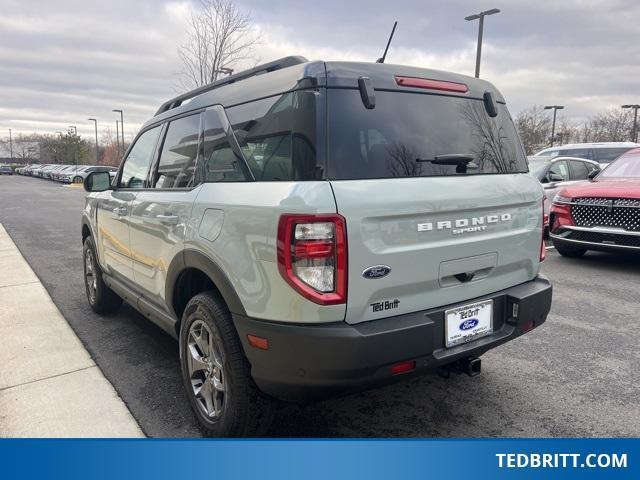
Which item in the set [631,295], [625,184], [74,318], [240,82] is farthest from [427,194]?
[625,184]

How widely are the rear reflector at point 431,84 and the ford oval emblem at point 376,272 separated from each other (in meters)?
0.99

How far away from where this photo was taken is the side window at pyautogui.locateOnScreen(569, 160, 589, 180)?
10.4 m

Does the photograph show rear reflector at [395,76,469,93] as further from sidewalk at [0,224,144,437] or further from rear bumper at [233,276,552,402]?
sidewalk at [0,224,144,437]

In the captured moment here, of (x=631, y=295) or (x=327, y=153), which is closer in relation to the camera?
(x=327, y=153)

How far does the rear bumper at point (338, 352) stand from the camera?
6.90 feet

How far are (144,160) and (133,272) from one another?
89 cm

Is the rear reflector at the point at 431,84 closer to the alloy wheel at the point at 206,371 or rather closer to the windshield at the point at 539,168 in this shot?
the alloy wheel at the point at 206,371

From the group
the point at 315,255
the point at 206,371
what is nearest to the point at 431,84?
the point at 315,255

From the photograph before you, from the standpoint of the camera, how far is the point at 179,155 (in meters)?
3.24

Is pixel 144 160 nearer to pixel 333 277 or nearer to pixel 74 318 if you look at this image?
pixel 74 318

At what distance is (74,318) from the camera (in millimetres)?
4906

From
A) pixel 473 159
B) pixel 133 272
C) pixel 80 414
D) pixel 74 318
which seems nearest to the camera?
pixel 473 159

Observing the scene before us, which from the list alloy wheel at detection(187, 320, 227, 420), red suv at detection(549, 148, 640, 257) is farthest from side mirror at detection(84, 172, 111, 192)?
red suv at detection(549, 148, 640, 257)

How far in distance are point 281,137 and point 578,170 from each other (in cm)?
993
